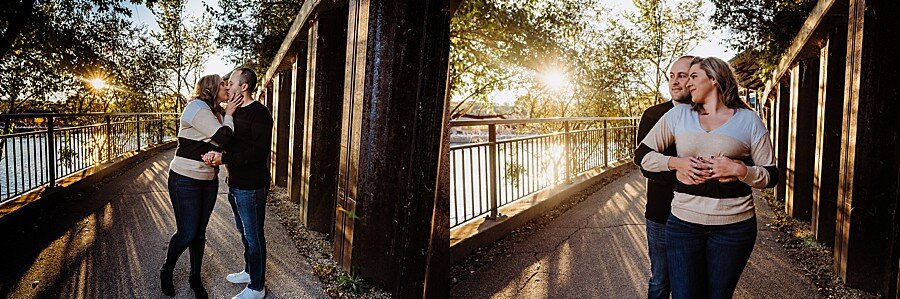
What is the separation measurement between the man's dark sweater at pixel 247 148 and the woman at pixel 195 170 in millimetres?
63

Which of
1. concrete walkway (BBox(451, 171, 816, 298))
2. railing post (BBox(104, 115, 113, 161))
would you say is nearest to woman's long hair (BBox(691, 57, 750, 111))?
concrete walkway (BBox(451, 171, 816, 298))

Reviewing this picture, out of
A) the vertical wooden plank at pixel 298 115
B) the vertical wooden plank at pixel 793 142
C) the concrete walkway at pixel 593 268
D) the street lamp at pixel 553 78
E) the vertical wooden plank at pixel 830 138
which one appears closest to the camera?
the concrete walkway at pixel 593 268

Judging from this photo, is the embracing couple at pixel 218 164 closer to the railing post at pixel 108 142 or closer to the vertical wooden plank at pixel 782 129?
the vertical wooden plank at pixel 782 129

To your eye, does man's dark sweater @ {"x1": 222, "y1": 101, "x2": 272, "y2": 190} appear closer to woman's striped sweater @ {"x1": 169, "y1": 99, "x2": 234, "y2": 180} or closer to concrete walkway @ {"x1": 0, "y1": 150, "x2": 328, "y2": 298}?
woman's striped sweater @ {"x1": 169, "y1": 99, "x2": 234, "y2": 180}

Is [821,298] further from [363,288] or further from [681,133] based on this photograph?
[363,288]

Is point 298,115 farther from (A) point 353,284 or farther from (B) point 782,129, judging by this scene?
(B) point 782,129

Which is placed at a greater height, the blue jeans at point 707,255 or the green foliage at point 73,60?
the green foliage at point 73,60

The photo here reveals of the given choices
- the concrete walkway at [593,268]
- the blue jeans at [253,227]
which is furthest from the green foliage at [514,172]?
the blue jeans at [253,227]

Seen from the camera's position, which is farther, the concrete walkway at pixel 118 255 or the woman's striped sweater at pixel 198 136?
the concrete walkway at pixel 118 255

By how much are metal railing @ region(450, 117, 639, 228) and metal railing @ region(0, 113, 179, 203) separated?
4548mm

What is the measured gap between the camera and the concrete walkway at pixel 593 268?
4250 millimetres

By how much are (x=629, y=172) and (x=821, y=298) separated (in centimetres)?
756

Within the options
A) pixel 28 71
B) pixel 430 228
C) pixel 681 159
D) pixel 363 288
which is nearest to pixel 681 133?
pixel 681 159

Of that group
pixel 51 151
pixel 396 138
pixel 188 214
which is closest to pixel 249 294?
pixel 188 214
